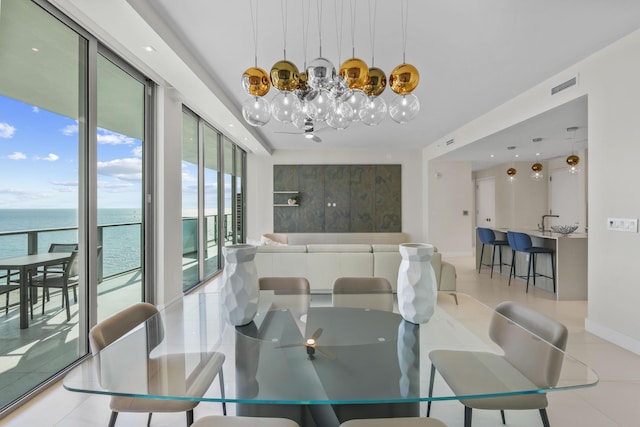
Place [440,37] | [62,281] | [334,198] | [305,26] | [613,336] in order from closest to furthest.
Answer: [62,281], [305,26], [440,37], [613,336], [334,198]

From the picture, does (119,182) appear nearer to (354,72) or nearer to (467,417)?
(354,72)

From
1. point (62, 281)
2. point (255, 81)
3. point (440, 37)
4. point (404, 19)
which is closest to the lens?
point (255, 81)

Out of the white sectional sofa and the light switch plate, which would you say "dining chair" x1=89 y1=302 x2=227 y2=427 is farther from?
the light switch plate

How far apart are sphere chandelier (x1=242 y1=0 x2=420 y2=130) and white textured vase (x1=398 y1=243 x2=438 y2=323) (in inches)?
38.6

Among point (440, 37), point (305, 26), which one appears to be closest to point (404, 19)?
point (440, 37)

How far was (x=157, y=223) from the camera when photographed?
386 centimetres

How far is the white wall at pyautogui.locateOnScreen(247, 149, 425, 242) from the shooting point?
27.4ft

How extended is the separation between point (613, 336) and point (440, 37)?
10.7ft

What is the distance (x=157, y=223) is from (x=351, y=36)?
299cm

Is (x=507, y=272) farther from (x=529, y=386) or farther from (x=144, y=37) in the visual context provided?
(x=144, y=37)

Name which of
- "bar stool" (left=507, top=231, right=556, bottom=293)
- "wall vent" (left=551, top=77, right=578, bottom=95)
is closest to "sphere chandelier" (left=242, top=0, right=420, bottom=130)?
"wall vent" (left=551, top=77, right=578, bottom=95)

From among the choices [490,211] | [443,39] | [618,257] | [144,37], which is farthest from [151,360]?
[490,211]

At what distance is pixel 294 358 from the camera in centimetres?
138

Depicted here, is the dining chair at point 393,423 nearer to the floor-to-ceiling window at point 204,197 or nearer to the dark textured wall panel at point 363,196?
the floor-to-ceiling window at point 204,197
